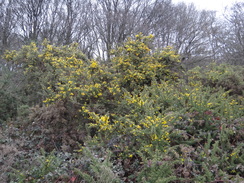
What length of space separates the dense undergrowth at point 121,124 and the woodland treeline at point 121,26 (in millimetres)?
5583

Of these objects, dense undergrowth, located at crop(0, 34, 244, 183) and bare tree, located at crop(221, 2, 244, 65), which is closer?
dense undergrowth, located at crop(0, 34, 244, 183)

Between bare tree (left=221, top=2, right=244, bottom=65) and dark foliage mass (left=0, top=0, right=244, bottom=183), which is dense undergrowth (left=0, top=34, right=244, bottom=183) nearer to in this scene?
dark foliage mass (left=0, top=0, right=244, bottom=183)

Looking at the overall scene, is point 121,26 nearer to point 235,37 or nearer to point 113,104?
point 235,37

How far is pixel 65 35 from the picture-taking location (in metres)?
16.6

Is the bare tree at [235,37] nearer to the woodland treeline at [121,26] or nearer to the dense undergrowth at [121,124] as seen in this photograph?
the woodland treeline at [121,26]

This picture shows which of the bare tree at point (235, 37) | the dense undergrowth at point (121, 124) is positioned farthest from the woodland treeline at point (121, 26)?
the dense undergrowth at point (121, 124)

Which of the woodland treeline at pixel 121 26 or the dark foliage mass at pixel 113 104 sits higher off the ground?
the woodland treeline at pixel 121 26

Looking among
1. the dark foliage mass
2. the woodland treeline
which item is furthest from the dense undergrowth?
the woodland treeline

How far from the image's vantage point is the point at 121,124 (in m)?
4.39

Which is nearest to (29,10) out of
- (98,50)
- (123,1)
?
(98,50)

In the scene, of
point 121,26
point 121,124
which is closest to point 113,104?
point 121,124

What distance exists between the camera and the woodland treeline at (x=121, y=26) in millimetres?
14297

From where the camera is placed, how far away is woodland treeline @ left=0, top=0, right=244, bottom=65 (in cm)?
1430

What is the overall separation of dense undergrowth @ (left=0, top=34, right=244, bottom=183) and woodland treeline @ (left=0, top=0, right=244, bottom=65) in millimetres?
5583
